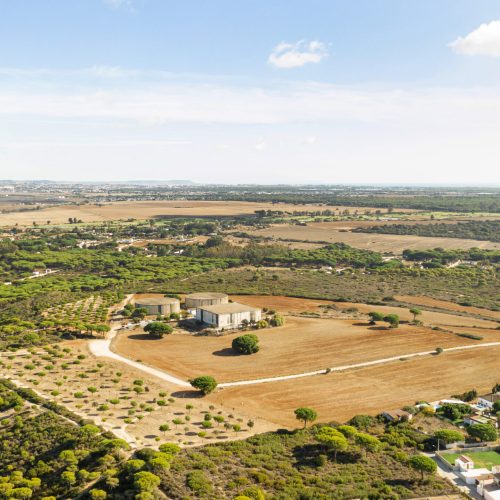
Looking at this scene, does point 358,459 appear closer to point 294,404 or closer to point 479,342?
point 294,404

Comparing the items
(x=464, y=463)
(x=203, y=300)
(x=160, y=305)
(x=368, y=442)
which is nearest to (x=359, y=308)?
(x=203, y=300)

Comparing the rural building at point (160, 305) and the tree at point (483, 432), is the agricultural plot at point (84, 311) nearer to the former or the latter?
the rural building at point (160, 305)

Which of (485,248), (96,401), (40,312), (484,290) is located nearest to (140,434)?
(96,401)

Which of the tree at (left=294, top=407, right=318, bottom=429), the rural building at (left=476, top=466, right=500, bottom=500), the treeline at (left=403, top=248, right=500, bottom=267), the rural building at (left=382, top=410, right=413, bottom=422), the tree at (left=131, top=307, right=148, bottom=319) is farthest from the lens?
the treeline at (left=403, top=248, right=500, bottom=267)

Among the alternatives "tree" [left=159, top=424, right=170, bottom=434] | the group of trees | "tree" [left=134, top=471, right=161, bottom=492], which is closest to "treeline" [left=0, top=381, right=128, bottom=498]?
"tree" [left=134, top=471, right=161, bottom=492]

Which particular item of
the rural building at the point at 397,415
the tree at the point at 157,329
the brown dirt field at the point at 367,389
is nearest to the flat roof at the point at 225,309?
the tree at the point at 157,329

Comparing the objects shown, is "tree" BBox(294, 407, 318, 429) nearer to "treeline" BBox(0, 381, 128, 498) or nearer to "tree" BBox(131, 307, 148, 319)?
"treeline" BBox(0, 381, 128, 498)

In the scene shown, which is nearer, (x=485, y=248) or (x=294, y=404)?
(x=294, y=404)
